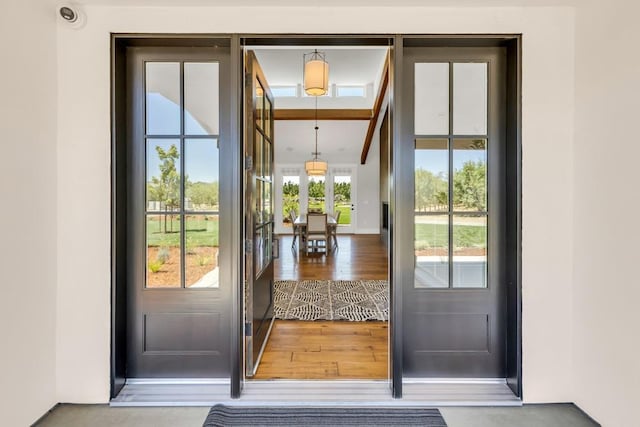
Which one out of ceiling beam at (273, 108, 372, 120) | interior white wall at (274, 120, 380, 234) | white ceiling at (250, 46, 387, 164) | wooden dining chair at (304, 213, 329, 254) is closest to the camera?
white ceiling at (250, 46, 387, 164)

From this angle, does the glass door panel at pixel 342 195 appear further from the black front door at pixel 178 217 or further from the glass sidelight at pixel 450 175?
the black front door at pixel 178 217

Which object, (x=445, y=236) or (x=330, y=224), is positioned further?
(x=330, y=224)

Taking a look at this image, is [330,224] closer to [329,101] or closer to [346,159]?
[329,101]

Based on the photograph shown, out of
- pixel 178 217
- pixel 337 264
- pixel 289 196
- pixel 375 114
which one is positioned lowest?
pixel 337 264

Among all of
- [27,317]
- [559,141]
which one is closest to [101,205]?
[27,317]

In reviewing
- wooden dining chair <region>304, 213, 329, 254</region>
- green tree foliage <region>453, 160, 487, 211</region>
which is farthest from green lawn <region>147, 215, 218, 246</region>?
wooden dining chair <region>304, 213, 329, 254</region>

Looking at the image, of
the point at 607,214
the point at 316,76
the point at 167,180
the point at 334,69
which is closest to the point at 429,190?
the point at 607,214

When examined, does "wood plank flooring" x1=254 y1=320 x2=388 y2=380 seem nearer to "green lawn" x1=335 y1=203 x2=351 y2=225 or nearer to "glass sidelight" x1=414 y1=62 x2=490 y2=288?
"glass sidelight" x1=414 y1=62 x2=490 y2=288

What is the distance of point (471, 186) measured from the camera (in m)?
2.17

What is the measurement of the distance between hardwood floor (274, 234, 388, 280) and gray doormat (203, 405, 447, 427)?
3051 mm

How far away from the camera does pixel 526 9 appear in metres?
1.94

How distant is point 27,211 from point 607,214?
9.99ft

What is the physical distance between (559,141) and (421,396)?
1.73 m

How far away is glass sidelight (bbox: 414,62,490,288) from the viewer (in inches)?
84.6
